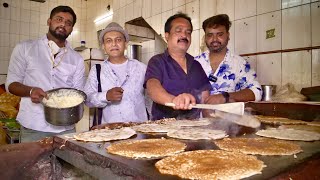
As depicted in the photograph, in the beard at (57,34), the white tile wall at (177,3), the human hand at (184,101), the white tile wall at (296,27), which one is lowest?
the human hand at (184,101)

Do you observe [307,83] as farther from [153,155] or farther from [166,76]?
[153,155]

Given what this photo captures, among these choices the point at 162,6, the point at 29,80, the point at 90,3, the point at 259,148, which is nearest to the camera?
the point at 259,148

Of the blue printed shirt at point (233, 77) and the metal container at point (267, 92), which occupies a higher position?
the blue printed shirt at point (233, 77)

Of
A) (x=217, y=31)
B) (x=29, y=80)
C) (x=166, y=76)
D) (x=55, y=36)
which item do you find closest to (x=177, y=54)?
(x=166, y=76)

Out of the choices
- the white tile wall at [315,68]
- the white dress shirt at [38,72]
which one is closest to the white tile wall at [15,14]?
the white dress shirt at [38,72]

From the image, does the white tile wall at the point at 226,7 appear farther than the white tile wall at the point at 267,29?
Yes

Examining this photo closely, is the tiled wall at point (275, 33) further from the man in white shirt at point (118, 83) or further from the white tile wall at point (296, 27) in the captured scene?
the man in white shirt at point (118, 83)

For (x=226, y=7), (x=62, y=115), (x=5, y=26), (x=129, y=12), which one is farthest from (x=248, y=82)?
(x=5, y=26)

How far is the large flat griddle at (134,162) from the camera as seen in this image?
0.90 metres

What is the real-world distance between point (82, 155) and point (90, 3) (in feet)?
23.1

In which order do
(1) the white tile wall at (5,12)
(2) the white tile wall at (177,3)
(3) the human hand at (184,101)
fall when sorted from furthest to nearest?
(1) the white tile wall at (5,12), (2) the white tile wall at (177,3), (3) the human hand at (184,101)

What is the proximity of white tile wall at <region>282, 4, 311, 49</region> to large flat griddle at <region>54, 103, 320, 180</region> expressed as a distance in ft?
5.50

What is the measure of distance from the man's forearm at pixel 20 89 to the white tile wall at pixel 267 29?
260cm

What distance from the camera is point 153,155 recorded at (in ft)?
3.61
